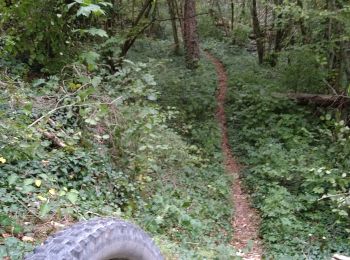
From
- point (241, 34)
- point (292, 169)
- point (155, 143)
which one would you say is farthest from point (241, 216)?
point (241, 34)

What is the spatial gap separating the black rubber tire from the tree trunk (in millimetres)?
14262

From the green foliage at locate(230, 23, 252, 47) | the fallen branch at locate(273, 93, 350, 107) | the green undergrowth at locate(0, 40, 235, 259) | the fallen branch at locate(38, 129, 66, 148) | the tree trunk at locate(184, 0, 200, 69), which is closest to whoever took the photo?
the green undergrowth at locate(0, 40, 235, 259)

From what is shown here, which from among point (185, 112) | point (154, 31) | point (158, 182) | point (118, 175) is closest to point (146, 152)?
point (158, 182)

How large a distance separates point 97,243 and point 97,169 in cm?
377

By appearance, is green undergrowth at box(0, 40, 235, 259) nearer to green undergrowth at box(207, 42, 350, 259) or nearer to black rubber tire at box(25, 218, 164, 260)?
green undergrowth at box(207, 42, 350, 259)

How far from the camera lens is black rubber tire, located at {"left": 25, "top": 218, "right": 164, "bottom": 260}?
263 centimetres

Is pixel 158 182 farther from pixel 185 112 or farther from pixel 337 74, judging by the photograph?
pixel 337 74

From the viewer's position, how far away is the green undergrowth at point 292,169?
24.7 ft

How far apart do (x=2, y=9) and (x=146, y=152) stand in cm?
350

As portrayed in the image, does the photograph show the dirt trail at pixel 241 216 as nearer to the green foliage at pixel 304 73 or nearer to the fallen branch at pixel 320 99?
the fallen branch at pixel 320 99

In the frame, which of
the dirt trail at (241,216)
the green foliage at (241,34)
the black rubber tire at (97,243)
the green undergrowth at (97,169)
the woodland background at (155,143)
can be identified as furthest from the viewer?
the green foliage at (241,34)

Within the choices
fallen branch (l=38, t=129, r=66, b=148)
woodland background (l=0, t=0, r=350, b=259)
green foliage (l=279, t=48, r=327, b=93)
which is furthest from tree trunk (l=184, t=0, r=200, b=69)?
fallen branch (l=38, t=129, r=66, b=148)

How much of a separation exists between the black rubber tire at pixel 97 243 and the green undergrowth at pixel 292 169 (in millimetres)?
4467

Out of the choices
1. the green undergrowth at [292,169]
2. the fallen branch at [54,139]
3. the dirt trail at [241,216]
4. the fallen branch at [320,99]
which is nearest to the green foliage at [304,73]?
the fallen branch at [320,99]
